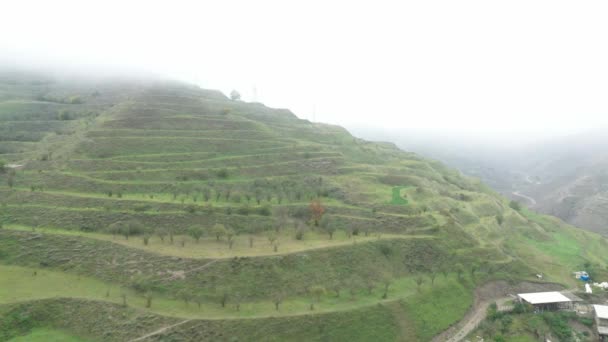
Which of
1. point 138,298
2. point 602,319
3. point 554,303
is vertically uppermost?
point 138,298

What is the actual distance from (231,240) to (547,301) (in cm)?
4346

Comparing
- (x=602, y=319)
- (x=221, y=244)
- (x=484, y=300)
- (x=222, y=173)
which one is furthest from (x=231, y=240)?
(x=602, y=319)

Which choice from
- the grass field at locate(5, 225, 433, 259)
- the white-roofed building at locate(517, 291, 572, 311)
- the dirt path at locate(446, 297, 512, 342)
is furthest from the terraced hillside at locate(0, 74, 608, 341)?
the white-roofed building at locate(517, 291, 572, 311)

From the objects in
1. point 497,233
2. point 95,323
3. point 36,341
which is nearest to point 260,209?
point 95,323

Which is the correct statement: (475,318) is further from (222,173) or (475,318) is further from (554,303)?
(222,173)

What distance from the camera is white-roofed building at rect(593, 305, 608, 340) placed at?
44369 millimetres

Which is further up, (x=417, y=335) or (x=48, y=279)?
(x=48, y=279)

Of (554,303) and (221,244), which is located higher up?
(221,244)

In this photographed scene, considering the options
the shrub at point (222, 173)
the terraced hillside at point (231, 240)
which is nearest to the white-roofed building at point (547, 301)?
the terraced hillside at point (231, 240)

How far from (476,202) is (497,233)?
43.8ft

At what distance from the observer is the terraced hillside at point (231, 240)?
37.8 m

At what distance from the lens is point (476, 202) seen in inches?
3226

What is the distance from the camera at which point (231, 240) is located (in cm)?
4888

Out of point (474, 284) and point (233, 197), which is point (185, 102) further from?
point (474, 284)
